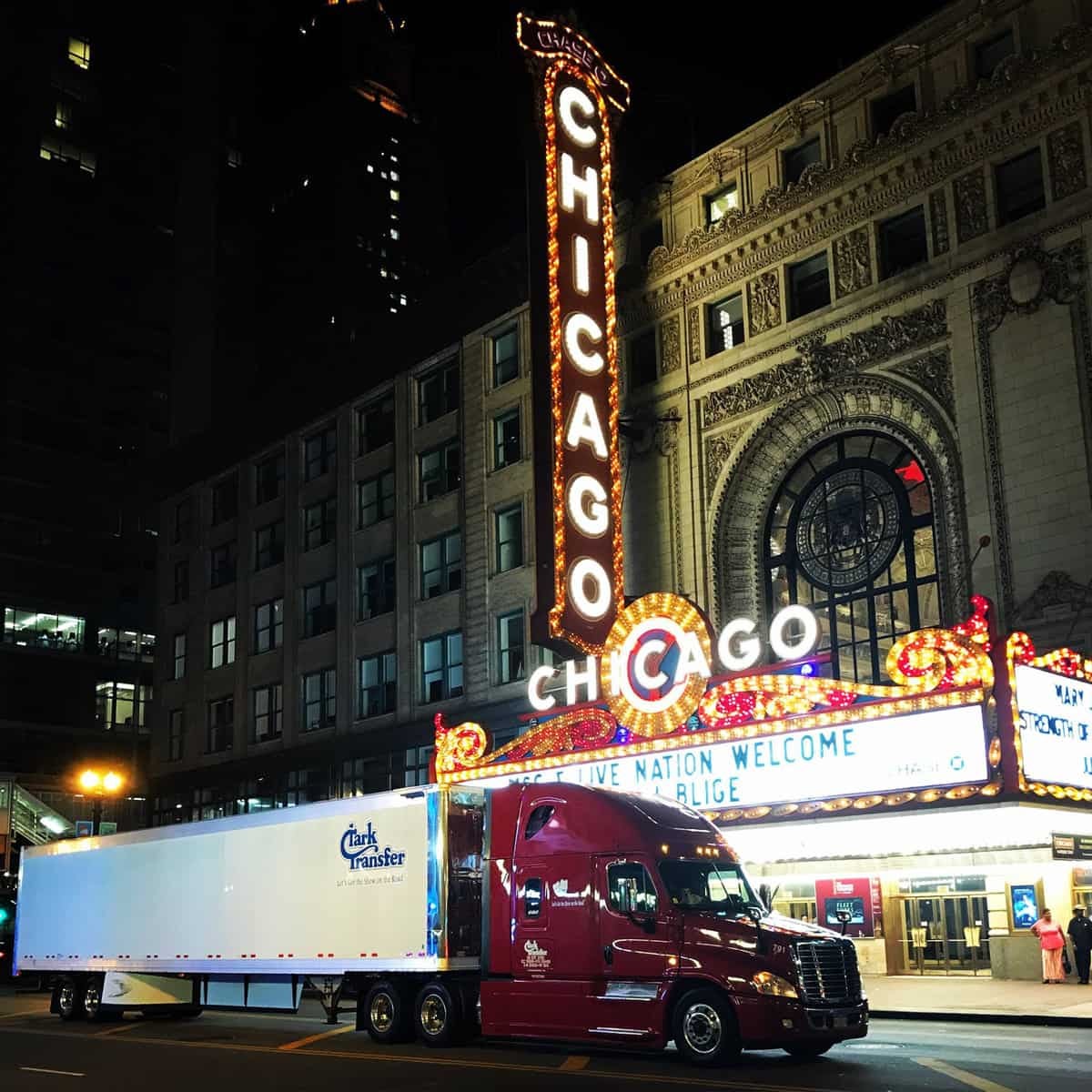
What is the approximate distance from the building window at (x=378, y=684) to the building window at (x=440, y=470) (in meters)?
5.38

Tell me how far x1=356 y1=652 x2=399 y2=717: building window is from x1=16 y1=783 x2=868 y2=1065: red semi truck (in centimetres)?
1902

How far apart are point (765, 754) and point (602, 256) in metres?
13.8

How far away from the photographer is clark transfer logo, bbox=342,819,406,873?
65.3 feet

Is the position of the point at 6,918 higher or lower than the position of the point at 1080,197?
lower

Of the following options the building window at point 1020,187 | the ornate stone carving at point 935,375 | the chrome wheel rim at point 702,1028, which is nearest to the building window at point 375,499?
the ornate stone carving at point 935,375

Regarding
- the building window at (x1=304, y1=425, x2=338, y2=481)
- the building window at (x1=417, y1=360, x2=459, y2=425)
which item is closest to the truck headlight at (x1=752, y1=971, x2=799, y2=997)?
the building window at (x1=417, y1=360, x2=459, y2=425)

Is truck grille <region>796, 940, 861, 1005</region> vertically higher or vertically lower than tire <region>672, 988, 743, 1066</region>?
higher

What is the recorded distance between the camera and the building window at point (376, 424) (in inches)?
1821

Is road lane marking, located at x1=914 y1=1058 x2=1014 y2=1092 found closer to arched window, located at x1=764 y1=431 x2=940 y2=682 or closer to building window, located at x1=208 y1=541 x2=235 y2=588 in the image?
arched window, located at x1=764 y1=431 x2=940 y2=682

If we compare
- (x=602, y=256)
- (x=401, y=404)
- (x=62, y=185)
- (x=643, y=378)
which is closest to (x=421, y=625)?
(x=401, y=404)

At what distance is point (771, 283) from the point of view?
33125mm

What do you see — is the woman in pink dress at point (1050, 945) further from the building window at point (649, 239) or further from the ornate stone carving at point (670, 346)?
the building window at point (649, 239)

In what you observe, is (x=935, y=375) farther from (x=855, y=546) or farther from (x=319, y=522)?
(x=319, y=522)

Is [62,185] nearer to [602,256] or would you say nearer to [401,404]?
[401,404]
